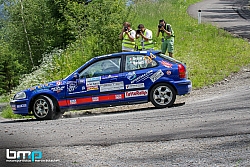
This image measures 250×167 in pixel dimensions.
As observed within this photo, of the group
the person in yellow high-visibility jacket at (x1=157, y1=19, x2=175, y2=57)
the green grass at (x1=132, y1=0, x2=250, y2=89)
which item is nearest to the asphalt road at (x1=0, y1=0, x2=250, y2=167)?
the person in yellow high-visibility jacket at (x1=157, y1=19, x2=175, y2=57)

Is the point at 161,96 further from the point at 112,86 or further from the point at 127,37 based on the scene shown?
the point at 127,37

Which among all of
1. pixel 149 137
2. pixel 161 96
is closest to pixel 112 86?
pixel 161 96

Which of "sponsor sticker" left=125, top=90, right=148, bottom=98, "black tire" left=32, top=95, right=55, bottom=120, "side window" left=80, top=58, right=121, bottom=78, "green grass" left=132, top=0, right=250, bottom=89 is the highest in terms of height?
"green grass" left=132, top=0, right=250, bottom=89

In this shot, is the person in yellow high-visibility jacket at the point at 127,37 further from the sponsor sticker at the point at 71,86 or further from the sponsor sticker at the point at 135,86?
the sponsor sticker at the point at 71,86

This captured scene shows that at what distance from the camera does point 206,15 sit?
36719mm

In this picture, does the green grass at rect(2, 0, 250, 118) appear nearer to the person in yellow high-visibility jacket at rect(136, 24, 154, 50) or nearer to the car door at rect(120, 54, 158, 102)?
the person in yellow high-visibility jacket at rect(136, 24, 154, 50)

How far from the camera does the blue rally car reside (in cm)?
1246

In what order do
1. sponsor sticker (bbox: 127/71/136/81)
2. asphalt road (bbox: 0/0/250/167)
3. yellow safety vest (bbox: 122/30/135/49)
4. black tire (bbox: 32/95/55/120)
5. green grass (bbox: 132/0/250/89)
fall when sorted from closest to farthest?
asphalt road (bbox: 0/0/250/167) < sponsor sticker (bbox: 127/71/136/81) < black tire (bbox: 32/95/55/120) < yellow safety vest (bbox: 122/30/135/49) < green grass (bbox: 132/0/250/89)

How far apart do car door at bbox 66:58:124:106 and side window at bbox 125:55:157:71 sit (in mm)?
262

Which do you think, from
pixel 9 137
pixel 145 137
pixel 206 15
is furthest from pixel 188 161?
pixel 206 15

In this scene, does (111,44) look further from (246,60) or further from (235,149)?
(235,149)

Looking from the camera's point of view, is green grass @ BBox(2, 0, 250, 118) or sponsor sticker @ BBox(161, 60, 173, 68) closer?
sponsor sticker @ BBox(161, 60, 173, 68)

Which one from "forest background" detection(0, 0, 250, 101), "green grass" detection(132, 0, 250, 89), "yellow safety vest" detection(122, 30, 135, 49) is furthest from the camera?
"forest background" detection(0, 0, 250, 101)

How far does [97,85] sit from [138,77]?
1084 millimetres
